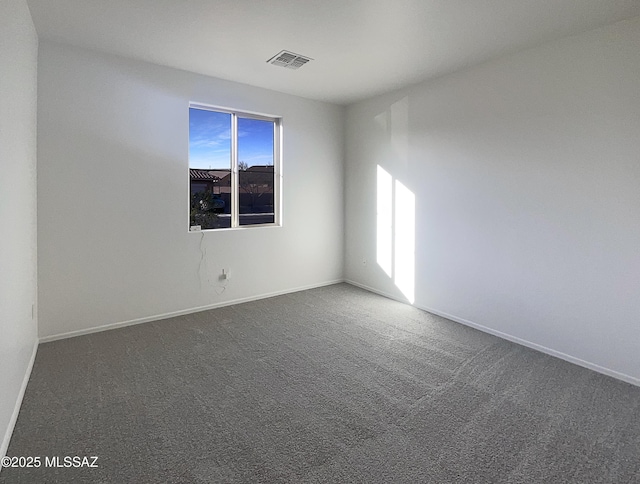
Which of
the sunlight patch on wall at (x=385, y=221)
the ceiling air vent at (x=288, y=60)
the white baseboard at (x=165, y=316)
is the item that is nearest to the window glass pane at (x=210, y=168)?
the white baseboard at (x=165, y=316)

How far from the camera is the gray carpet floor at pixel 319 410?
1.80m

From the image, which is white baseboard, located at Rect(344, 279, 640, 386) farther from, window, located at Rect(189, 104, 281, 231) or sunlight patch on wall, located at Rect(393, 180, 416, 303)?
window, located at Rect(189, 104, 281, 231)

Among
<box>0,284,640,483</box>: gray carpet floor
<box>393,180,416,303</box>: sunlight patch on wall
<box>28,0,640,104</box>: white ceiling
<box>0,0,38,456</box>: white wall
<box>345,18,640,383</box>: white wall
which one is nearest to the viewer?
<box>0,284,640,483</box>: gray carpet floor

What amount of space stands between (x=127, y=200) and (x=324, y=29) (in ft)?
8.26

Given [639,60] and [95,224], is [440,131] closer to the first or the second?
[639,60]

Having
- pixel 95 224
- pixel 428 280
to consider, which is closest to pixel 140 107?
pixel 95 224

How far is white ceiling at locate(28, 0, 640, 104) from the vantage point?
2.55 m

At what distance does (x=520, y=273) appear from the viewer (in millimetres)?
3371

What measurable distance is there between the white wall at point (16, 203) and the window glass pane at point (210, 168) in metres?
1.52

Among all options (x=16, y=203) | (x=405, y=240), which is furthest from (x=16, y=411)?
(x=405, y=240)

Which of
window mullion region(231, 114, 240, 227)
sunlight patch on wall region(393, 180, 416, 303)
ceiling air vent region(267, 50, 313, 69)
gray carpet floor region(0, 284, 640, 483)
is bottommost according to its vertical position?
gray carpet floor region(0, 284, 640, 483)

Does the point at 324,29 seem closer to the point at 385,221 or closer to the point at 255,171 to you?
the point at 255,171

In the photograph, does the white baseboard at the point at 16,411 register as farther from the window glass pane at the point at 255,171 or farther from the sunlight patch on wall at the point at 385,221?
the sunlight patch on wall at the point at 385,221

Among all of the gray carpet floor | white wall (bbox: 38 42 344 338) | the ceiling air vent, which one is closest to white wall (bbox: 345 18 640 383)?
the gray carpet floor
